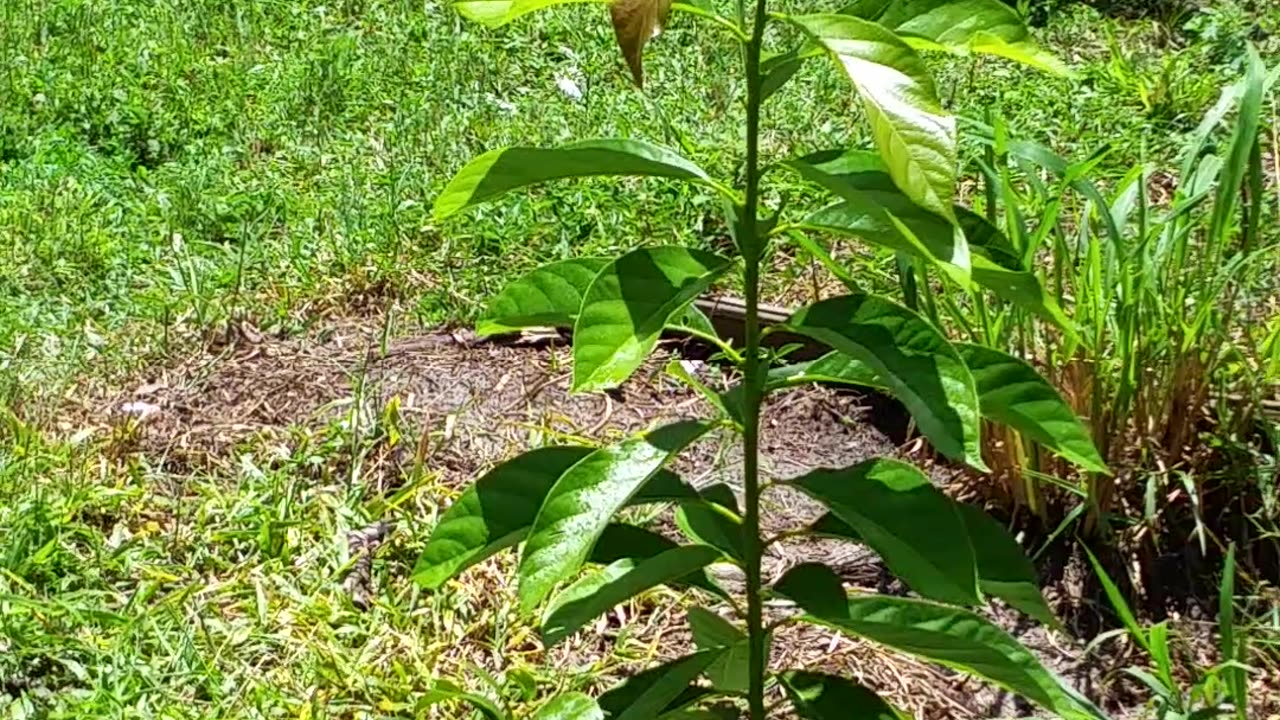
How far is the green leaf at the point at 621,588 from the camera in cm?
161

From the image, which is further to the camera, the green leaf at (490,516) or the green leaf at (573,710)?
the green leaf at (573,710)

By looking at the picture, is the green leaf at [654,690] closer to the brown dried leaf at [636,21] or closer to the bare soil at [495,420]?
the brown dried leaf at [636,21]

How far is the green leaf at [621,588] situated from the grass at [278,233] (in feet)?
2.94

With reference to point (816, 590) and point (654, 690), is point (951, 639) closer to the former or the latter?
point (816, 590)

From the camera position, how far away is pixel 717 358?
347 centimetres

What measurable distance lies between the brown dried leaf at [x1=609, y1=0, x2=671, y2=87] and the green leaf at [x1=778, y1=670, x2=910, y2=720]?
2.55 feet

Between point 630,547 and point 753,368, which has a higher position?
point 753,368

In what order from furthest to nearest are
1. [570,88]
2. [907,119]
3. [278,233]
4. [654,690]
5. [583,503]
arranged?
[570,88] → [278,233] → [654,690] → [583,503] → [907,119]

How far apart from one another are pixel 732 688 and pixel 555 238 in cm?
225

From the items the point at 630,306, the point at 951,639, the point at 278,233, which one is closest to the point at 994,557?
the point at 951,639

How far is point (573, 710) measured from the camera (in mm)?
1787

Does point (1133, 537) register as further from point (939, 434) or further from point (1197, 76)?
point (1197, 76)

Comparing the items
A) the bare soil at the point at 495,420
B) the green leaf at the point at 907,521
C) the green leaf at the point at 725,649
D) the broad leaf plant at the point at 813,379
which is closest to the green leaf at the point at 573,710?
the broad leaf plant at the point at 813,379

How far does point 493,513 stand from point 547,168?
1.13 feet
